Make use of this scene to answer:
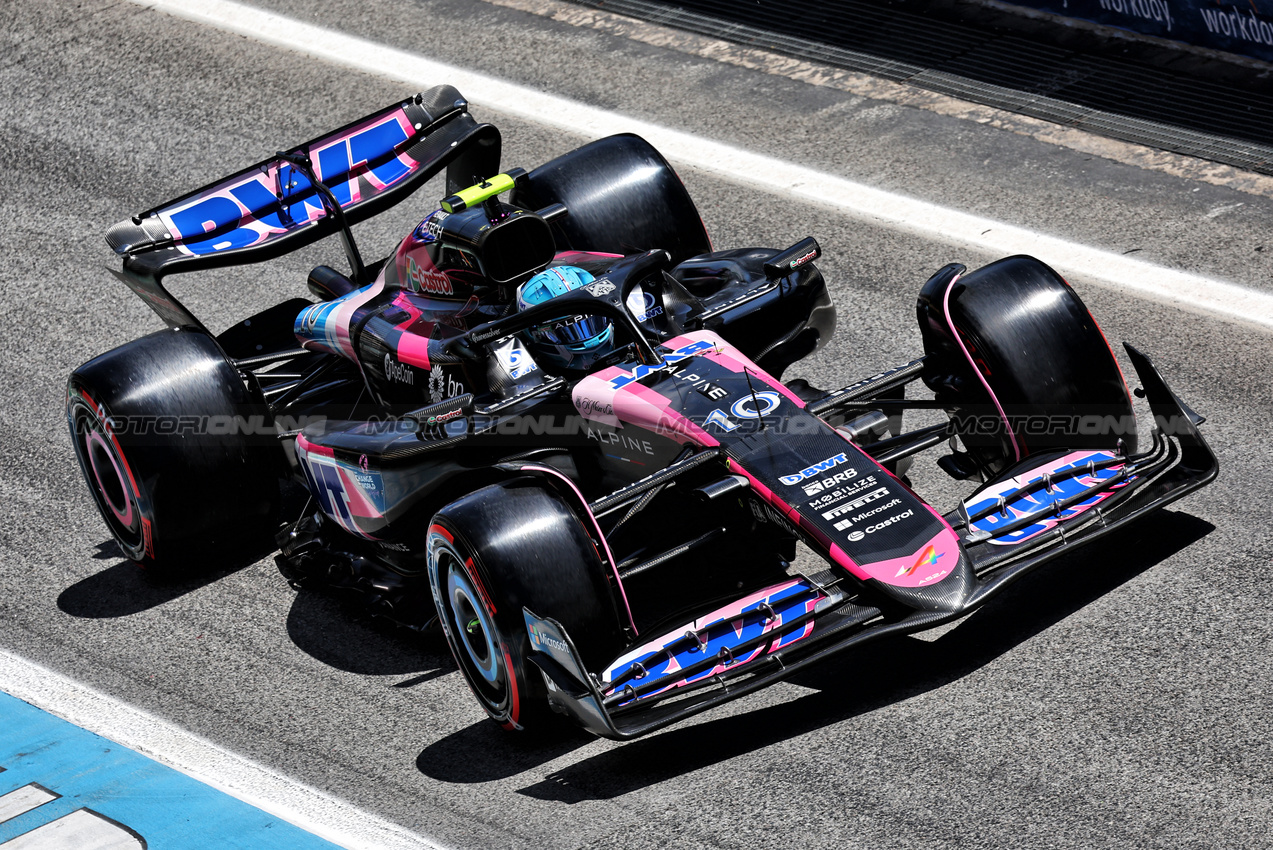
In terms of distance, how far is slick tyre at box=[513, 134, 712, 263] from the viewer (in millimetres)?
8984

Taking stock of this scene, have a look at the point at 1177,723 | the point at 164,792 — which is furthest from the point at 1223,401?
the point at 164,792

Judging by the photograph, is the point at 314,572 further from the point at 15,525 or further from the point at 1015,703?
the point at 1015,703

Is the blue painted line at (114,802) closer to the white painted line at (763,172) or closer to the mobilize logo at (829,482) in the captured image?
the mobilize logo at (829,482)

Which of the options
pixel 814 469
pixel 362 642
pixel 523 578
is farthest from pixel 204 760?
pixel 814 469

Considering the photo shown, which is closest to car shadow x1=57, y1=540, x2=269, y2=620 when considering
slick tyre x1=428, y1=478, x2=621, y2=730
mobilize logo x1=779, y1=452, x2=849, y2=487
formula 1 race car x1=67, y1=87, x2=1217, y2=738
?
formula 1 race car x1=67, y1=87, x2=1217, y2=738

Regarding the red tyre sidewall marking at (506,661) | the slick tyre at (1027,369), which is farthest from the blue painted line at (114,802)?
the slick tyre at (1027,369)

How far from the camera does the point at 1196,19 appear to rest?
1132cm

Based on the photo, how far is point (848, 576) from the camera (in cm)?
623

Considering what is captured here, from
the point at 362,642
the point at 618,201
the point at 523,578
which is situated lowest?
the point at 362,642

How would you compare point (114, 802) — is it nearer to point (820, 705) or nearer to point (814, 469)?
point (820, 705)

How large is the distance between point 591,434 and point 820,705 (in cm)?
162

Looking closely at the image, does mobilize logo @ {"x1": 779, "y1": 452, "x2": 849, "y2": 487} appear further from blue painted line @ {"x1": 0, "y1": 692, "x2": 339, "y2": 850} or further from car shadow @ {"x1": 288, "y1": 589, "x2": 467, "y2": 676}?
blue painted line @ {"x1": 0, "y1": 692, "x2": 339, "y2": 850}

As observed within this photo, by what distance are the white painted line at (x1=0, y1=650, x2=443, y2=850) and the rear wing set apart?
203cm

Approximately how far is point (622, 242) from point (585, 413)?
213 centimetres
